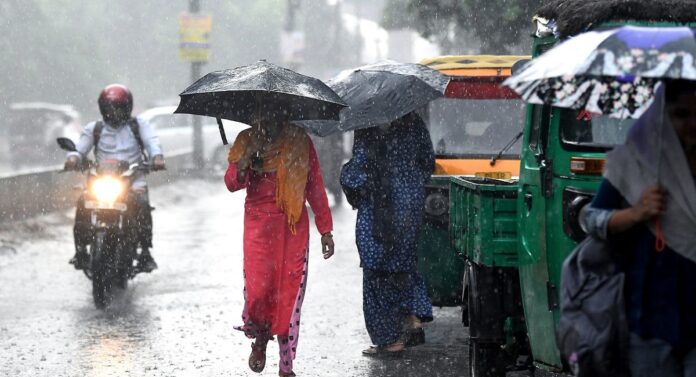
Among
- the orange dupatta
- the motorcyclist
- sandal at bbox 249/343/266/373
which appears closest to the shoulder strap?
the motorcyclist

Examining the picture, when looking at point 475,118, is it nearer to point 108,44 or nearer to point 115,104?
point 115,104

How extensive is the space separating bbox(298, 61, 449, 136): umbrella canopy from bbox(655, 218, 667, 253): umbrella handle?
444 centimetres

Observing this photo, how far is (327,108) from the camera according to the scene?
8.06m

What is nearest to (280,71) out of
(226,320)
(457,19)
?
(226,320)

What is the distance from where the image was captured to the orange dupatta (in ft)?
25.0

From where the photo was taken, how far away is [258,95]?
25.6 feet

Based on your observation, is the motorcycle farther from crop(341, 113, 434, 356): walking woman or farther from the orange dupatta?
the orange dupatta

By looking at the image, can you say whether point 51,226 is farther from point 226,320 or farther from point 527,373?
point 527,373

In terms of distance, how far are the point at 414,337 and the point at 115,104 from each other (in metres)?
3.83

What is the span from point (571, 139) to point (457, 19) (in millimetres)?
13575

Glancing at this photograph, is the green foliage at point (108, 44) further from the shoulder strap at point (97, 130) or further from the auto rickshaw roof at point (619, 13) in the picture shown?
the auto rickshaw roof at point (619, 13)

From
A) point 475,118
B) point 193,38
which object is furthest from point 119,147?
point 193,38

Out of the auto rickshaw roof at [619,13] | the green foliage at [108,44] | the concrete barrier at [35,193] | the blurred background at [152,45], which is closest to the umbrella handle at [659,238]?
the auto rickshaw roof at [619,13]

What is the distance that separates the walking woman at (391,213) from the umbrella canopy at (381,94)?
22 cm
